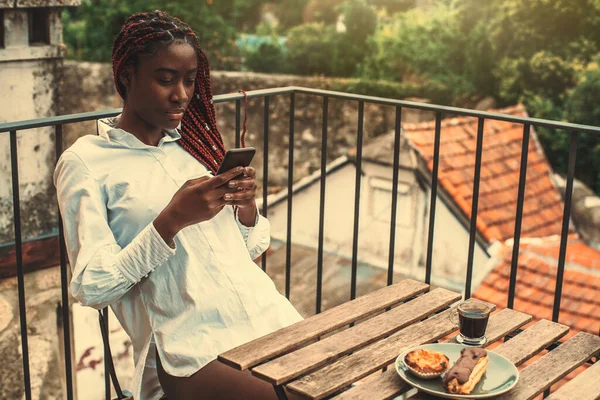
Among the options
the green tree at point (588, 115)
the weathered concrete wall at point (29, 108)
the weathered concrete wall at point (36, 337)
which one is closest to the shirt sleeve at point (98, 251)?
the weathered concrete wall at point (36, 337)

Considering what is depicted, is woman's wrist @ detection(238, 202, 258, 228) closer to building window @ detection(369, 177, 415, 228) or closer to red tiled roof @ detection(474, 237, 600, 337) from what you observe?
red tiled roof @ detection(474, 237, 600, 337)

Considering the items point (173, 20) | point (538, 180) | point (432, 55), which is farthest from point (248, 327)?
point (432, 55)

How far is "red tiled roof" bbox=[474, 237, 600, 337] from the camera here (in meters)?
8.44

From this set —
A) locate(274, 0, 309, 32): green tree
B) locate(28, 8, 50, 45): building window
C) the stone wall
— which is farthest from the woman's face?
locate(274, 0, 309, 32): green tree

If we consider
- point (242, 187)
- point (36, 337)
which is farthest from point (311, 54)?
point (242, 187)

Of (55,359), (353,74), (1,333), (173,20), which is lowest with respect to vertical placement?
(55,359)

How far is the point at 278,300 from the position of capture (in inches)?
84.5

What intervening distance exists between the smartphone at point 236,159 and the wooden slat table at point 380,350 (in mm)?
387

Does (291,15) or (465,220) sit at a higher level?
(291,15)

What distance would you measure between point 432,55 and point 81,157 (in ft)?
47.2

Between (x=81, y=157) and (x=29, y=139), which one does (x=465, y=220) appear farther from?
(x=81, y=157)

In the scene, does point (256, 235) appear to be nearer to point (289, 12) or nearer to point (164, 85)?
point (164, 85)

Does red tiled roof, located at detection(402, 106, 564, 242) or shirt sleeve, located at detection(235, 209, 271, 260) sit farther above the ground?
shirt sleeve, located at detection(235, 209, 271, 260)

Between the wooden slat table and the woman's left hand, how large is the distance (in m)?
0.32
